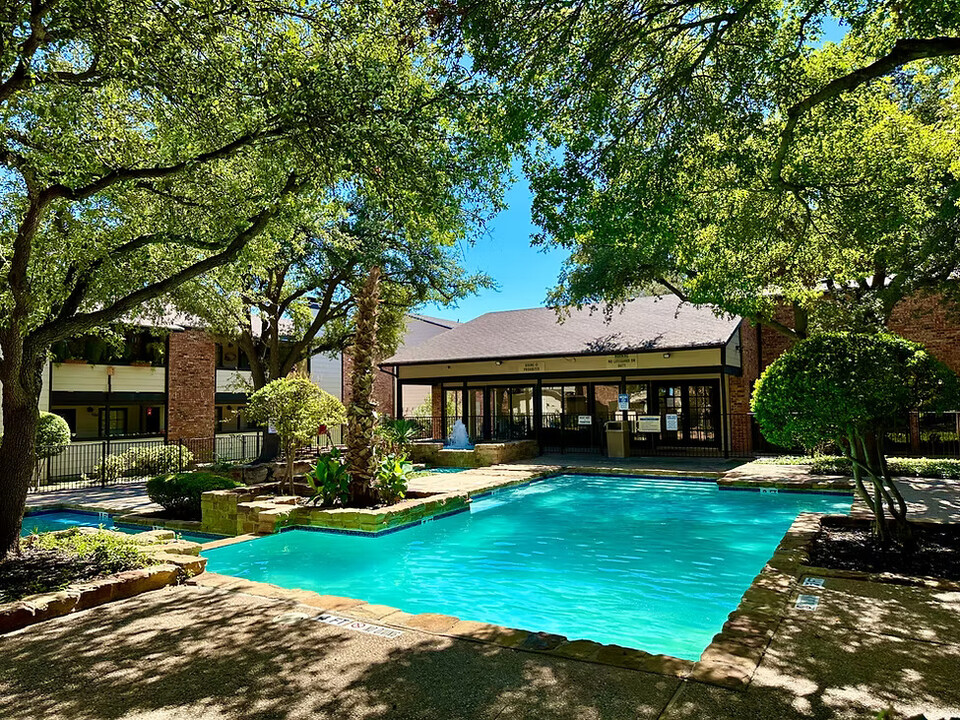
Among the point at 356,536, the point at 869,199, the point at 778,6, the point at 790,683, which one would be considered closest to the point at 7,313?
the point at 356,536

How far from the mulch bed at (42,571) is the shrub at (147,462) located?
1167 centimetres

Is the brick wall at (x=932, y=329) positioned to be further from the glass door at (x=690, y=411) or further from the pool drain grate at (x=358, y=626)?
the pool drain grate at (x=358, y=626)

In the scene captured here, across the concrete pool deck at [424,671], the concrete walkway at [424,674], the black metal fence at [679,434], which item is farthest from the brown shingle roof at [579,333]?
the concrete walkway at [424,674]

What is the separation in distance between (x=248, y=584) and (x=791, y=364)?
19.3ft

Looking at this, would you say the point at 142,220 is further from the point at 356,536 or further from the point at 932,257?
the point at 932,257

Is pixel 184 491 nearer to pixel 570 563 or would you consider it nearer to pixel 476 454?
pixel 570 563

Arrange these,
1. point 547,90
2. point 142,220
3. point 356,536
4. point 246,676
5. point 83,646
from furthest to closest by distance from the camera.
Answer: point 356,536, point 142,220, point 547,90, point 83,646, point 246,676

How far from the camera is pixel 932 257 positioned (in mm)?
11789

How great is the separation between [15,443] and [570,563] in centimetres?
640

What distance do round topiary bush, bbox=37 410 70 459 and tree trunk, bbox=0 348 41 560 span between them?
1085 centimetres

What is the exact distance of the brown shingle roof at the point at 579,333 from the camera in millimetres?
18562

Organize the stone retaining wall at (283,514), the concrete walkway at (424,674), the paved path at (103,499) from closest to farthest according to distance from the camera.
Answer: the concrete walkway at (424,674), the stone retaining wall at (283,514), the paved path at (103,499)

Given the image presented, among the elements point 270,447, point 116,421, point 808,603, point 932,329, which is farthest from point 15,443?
point 932,329

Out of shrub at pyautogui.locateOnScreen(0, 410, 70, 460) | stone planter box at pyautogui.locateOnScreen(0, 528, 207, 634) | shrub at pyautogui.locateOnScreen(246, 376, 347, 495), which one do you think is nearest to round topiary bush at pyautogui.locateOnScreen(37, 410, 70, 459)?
shrub at pyautogui.locateOnScreen(0, 410, 70, 460)
